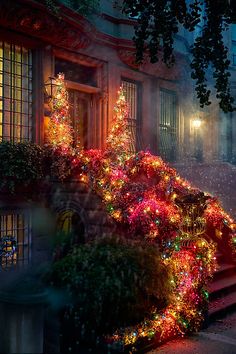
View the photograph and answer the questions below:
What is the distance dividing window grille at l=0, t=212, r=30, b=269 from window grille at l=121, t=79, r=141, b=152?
5.19 m

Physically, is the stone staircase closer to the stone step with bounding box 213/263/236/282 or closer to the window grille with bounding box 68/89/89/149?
the stone step with bounding box 213/263/236/282

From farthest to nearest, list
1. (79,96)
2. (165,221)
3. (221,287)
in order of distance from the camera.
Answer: (79,96) → (221,287) → (165,221)

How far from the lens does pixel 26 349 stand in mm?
5039

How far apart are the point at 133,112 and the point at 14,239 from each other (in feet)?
21.1

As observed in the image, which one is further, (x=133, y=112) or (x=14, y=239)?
(x=133, y=112)

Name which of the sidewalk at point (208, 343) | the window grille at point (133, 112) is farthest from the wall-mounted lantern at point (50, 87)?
the sidewalk at point (208, 343)

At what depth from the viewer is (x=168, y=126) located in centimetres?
1533

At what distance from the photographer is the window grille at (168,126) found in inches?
594

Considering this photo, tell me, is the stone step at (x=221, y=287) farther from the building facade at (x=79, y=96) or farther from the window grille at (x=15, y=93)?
the window grille at (x=15, y=93)

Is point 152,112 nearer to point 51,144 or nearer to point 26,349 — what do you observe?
point 51,144

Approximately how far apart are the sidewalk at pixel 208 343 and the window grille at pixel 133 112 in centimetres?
710

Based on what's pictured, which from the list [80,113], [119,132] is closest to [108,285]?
[119,132]

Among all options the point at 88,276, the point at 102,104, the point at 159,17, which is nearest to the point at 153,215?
the point at 88,276

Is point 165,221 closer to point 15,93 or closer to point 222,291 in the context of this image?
point 222,291
